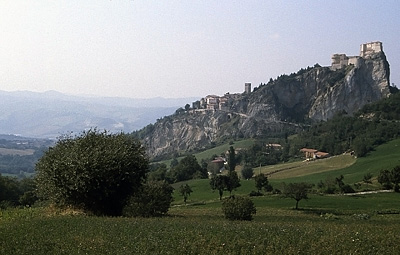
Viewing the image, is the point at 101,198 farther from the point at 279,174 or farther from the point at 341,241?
the point at 279,174

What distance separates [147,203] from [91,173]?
6.58 metres

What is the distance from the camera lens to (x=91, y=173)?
26016 millimetres

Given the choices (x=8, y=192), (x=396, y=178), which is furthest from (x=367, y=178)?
(x=8, y=192)

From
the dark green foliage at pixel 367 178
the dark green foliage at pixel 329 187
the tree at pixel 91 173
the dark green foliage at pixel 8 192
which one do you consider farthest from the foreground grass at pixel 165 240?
the dark green foliage at pixel 367 178

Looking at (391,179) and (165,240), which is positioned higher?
(165,240)

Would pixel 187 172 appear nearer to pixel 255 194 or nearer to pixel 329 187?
pixel 255 194

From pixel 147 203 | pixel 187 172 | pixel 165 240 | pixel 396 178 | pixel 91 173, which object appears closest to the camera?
pixel 165 240

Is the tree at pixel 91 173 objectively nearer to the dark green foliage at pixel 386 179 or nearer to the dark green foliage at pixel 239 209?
the dark green foliage at pixel 239 209

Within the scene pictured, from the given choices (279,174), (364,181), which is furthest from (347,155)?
(364,181)

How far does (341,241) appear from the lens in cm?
1434

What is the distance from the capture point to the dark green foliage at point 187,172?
4225 inches

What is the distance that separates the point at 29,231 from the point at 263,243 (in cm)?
891

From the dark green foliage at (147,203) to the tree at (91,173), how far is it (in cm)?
70

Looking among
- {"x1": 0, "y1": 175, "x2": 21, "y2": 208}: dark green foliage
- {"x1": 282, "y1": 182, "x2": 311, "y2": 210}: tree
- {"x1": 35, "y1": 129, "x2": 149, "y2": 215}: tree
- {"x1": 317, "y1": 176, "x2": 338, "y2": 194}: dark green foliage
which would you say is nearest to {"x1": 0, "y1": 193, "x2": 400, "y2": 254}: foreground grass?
{"x1": 35, "y1": 129, "x2": 149, "y2": 215}: tree
